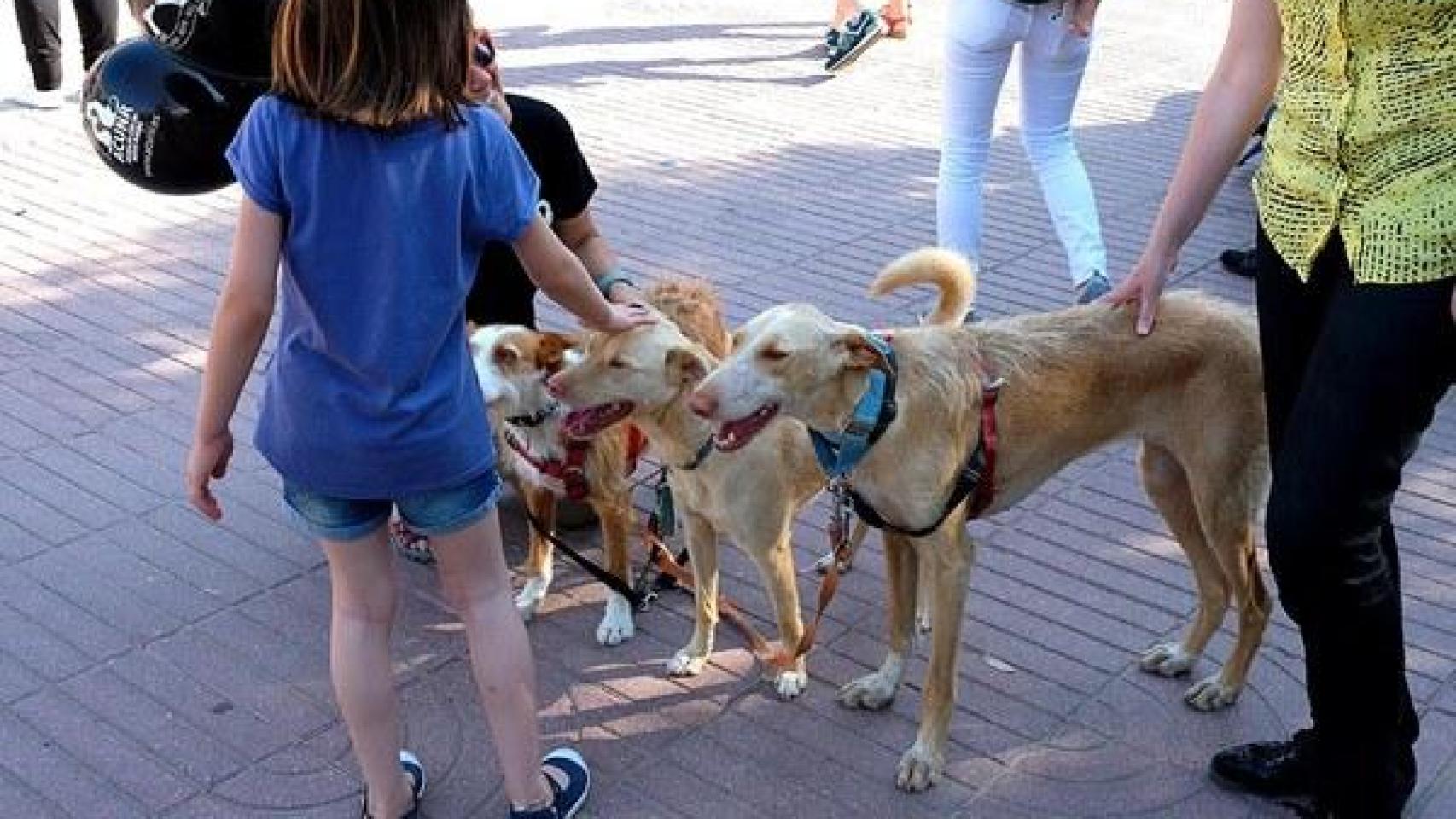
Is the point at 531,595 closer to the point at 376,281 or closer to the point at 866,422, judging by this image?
the point at 866,422

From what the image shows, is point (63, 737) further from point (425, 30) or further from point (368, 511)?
point (425, 30)

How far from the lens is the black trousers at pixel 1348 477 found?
2529 millimetres

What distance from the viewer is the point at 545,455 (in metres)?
3.97

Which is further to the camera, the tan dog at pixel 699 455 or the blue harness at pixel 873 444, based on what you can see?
the tan dog at pixel 699 455

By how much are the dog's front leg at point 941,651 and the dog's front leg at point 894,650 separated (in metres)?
0.24

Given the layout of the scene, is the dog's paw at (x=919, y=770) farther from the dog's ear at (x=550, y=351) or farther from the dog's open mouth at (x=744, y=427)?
the dog's ear at (x=550, y=351)

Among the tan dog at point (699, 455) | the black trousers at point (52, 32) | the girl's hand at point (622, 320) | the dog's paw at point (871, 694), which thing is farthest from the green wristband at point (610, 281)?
the black trousers at point (52, 32)

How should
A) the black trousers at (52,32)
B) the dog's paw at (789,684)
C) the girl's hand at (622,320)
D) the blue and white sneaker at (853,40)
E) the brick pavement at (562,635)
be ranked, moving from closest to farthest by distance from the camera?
the girl's hand at (622,320)
the brick pavement at (562,635)
the dog's paw at (789,684)
the black trousers at (52,32)
the blue and white sneaker at (853,40)

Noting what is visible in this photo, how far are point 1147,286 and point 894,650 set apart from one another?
1121 mm

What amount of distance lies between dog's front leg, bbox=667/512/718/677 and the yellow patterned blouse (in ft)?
5.58

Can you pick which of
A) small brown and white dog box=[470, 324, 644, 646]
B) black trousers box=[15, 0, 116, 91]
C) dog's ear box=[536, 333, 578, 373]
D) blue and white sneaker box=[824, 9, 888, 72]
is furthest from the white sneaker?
dog's ear box=[536, 333, 578, 373]

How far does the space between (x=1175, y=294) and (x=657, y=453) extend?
4.39 ft

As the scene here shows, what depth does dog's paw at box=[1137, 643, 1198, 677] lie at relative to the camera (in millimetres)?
3797

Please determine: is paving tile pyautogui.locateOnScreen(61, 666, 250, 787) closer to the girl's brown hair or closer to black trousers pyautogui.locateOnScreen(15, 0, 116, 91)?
the girl's brown hair
